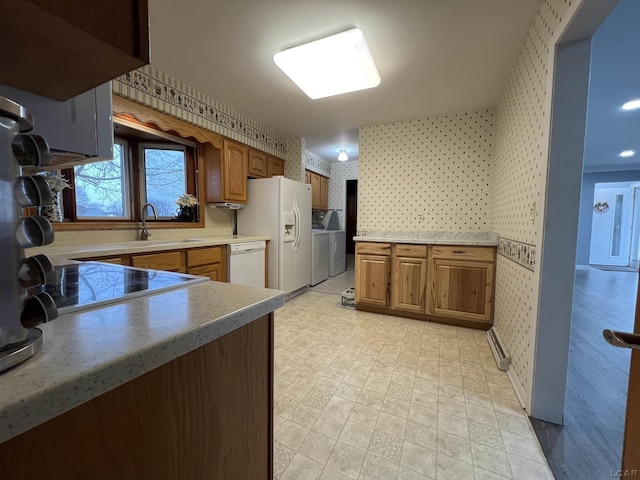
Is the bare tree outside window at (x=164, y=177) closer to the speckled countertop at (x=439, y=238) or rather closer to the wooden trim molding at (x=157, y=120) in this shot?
the wooden trim molding at (x=157, y=120)

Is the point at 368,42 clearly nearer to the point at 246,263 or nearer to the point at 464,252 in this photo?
the point at 464,252

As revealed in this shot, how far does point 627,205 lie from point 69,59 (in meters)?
9.99

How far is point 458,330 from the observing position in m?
2.67

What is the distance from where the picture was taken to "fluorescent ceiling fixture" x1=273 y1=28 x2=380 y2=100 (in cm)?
182

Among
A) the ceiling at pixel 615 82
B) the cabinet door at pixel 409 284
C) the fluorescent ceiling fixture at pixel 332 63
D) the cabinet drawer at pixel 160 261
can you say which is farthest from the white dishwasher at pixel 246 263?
the ceiling at pixel 615 82

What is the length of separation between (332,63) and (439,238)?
2.24 m

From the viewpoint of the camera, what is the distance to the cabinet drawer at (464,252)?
8.49ft

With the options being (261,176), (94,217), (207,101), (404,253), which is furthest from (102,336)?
(261,176)

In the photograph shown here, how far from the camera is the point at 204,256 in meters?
2.58

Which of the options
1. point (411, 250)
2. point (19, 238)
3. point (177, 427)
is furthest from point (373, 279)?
point (19, 238)

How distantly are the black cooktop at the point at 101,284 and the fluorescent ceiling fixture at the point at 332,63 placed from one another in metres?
1.77

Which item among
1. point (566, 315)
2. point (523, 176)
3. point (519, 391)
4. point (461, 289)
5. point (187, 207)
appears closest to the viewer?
point (566, 315)

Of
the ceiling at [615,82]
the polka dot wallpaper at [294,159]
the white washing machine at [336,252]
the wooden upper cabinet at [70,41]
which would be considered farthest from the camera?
the white washing machine at [336,252]

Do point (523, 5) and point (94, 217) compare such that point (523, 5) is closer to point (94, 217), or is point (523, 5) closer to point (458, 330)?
point (458, 330)
